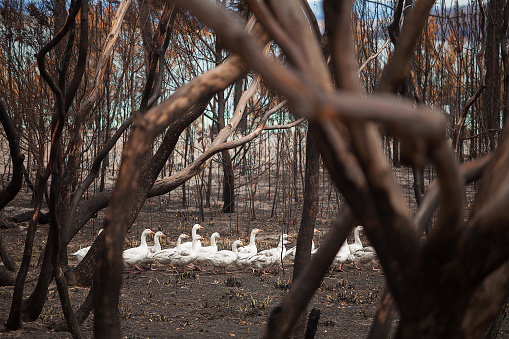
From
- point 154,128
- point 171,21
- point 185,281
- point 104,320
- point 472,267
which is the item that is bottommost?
point 185,281

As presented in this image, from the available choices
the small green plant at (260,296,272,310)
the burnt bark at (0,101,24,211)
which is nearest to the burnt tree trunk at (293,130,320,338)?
the small green plant at (260,296,272,310)

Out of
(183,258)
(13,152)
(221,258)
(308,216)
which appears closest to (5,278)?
(13,152)

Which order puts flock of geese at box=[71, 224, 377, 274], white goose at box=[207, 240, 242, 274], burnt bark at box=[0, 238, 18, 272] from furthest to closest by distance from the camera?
white goose at box=[207, 240, 242, 274]
flock of geese at box=[71, 224, 377, 274]
burnt bark at box=[0, 238, 18, 272]

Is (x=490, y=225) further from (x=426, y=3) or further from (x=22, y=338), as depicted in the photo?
(x=22, y=338)

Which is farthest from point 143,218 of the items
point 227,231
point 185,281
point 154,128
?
point 154,128

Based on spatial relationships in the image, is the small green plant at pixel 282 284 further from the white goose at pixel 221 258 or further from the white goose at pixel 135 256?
the white goose at pixel 135 256

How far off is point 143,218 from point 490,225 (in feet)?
42.9

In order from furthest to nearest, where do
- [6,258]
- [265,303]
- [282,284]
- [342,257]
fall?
[342,257], [282,284], [6,258], [265,303]

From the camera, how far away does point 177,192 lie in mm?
17859

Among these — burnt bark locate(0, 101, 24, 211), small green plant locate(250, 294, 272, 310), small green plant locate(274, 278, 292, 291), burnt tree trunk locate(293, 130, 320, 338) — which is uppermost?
burnt bark locate(0, 101, 24, 211)

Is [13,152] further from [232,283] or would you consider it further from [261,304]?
[232,283]

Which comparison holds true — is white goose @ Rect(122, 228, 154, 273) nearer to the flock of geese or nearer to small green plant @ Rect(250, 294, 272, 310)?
the flock of geese

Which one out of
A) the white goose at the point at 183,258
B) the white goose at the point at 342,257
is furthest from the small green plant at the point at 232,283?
the white goose at the point at 342,257

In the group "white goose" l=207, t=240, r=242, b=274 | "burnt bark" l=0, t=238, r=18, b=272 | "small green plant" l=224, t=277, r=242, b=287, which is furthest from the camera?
"white goose" l=207, t=240, r=242, b=274
